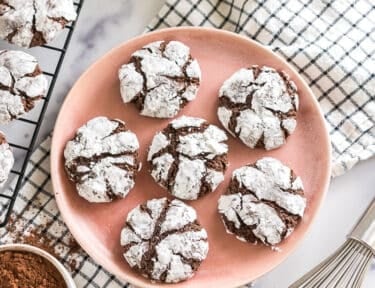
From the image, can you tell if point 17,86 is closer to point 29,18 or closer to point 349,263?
point 29,18

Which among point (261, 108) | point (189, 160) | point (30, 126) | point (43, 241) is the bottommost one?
point (43, 241)

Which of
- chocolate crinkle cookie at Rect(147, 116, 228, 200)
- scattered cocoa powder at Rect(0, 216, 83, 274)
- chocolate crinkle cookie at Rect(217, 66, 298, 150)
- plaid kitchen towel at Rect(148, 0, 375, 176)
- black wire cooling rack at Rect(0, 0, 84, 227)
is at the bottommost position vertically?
scattered cocoa powder at Rect(0, 216, 83, 274)

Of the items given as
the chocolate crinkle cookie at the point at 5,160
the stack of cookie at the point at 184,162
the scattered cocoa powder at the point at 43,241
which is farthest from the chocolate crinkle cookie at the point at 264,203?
the chocolate crinkle cookie at the point at 5,160

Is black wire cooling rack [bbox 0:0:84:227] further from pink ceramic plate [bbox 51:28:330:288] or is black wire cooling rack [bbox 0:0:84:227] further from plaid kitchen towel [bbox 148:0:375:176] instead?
plaid kitchen towel [bbox 148:0:375:176]

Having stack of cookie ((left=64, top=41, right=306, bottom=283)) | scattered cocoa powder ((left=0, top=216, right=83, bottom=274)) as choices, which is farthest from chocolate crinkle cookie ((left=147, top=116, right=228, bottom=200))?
scattered cocoa powder ((left=0, top=216, right=83, bottom=274))

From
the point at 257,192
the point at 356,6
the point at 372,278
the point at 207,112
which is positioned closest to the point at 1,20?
the point at 207,112

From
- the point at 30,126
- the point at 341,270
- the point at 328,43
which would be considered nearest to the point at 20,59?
the point at 30,126

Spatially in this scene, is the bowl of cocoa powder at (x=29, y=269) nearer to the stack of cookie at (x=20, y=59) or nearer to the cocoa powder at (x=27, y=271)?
the cocoa powder at (x=27, y=271)

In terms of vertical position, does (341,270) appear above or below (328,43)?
below
